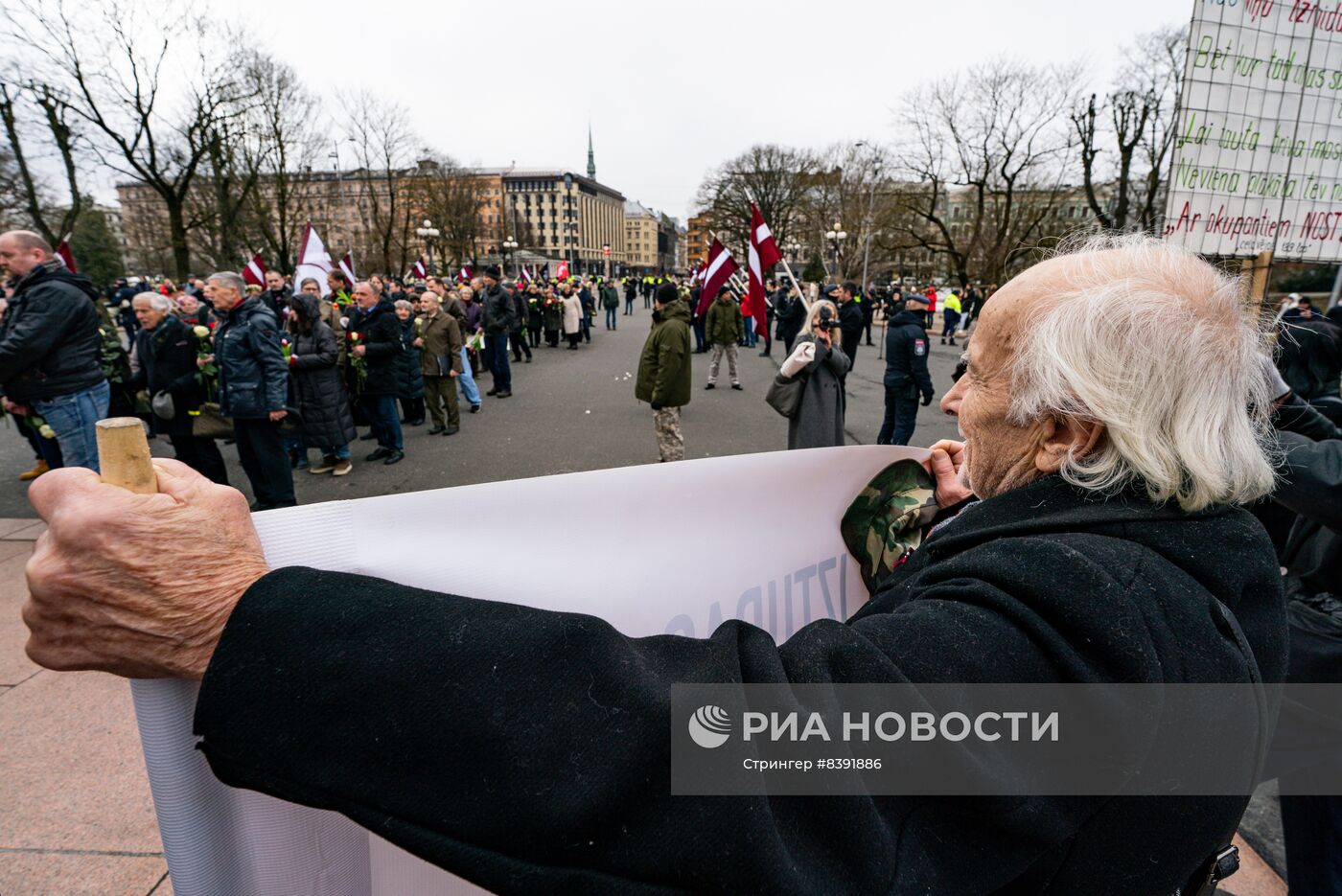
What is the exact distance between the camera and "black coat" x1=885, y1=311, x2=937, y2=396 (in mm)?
7371

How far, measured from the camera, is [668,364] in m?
7.45

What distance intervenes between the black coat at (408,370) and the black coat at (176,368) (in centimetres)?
213

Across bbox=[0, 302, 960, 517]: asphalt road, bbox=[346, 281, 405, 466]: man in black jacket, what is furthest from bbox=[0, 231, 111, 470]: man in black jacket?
bbox=[346, 281, 405, 466]: man in black jacket

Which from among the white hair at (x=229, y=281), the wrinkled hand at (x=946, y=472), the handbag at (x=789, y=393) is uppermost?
the white hair at (x=229, y=281)

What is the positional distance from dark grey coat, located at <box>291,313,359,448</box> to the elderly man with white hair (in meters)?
6.40

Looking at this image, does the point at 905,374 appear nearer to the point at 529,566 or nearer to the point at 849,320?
the point at 849,320

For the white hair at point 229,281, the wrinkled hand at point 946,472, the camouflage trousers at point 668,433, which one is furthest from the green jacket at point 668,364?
the wrinkled hand at point 946,472

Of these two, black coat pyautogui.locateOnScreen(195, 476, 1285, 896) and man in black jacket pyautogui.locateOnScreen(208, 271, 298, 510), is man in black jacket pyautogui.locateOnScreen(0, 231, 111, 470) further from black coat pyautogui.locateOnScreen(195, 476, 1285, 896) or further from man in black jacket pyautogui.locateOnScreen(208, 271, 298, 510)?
black coat pyautogui.locateOnScreen(195, 476, 1285, 896)

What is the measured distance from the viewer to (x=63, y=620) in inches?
25.1

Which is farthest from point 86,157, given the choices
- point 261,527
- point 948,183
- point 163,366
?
point 948,183

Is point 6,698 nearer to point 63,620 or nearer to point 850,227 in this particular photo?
point 63,620

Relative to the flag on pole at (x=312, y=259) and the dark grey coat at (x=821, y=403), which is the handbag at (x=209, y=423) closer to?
the dark grey coat at (x=821, y=403)

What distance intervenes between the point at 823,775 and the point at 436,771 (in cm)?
38

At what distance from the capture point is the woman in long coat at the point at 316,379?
6.35 m
